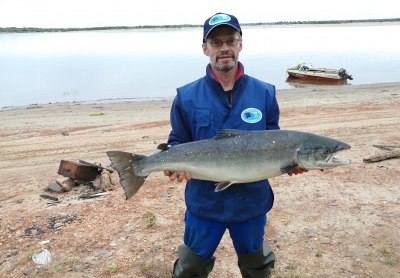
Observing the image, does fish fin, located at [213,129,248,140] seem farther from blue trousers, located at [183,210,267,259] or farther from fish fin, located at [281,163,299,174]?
blue trousers, located at [183,210,267,259]

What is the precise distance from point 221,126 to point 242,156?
35 centimetres

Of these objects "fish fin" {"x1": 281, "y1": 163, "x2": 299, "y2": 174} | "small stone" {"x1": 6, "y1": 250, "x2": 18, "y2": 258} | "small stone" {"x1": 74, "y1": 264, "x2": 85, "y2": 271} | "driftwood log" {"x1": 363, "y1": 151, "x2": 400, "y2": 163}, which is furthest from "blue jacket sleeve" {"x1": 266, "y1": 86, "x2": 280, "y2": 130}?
"driftwood log" {"x1": 363, "y1": 151, "x2": 400, "y2": 163}

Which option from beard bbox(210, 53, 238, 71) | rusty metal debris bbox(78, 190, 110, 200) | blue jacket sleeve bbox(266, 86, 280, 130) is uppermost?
beard bbox(210, 53, 238, 71)

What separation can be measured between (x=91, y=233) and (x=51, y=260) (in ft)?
2.52

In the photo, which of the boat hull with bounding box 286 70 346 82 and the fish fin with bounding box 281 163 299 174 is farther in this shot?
the boat hull with bounding box 286 70 346 82

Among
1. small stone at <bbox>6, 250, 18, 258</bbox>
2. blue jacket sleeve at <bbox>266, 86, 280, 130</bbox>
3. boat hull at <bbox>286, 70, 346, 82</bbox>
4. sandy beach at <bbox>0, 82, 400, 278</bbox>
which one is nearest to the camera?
blue jacket sleeve at <bbox>266, 86, 280, 130</bbox>

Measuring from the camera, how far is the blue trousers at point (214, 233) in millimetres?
3359

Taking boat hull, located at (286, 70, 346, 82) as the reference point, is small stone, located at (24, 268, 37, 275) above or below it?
below

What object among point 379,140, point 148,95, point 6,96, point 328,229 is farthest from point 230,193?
point 6,96

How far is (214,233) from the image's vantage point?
3.37 m

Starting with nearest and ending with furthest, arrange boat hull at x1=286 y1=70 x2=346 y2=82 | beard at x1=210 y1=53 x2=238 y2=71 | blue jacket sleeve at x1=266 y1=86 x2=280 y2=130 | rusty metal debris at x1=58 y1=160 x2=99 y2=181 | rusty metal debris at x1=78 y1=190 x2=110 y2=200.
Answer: beard at x1=210 y1=53 x2=238 y2=71, blue jacket sleeve at x1=266 y1=86 x2=280 y2=130, rusty metal debris at x1=78 y1=190 x2=110 y2=200, rusty metal debris at x1=58 y1=160 x2=99 y2=181, boat hull at x1=286 y1=70 x2=346 y2=82

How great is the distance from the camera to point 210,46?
3.45 metres

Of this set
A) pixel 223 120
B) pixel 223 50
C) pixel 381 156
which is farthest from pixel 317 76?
pixel 223 120

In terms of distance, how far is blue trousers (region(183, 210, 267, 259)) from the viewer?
11.0 feet
